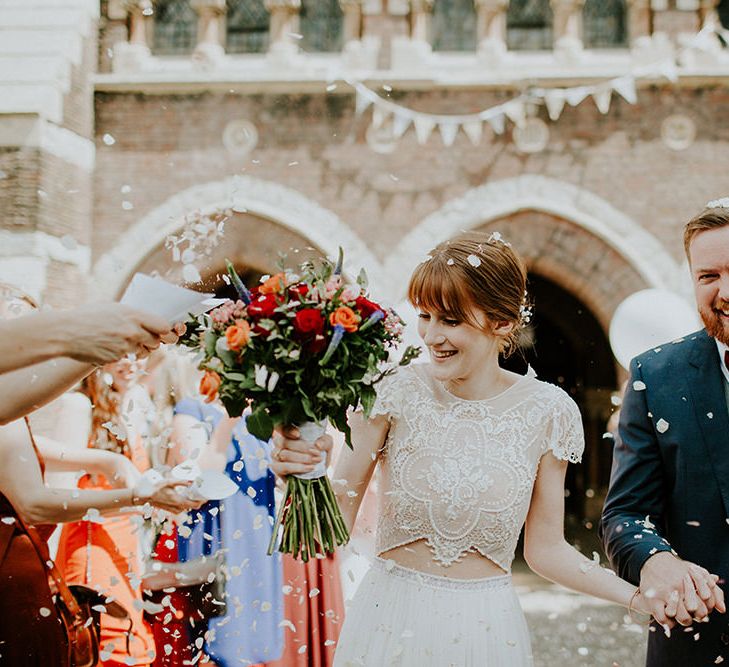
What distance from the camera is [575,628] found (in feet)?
20.6

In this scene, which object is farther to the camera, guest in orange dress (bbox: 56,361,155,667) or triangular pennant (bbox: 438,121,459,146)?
triangular pennant (bbox: 438,121,459,146)

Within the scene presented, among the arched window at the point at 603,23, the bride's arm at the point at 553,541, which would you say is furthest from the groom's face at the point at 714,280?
the arched window at the point at 603,23

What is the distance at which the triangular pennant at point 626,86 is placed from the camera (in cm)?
808

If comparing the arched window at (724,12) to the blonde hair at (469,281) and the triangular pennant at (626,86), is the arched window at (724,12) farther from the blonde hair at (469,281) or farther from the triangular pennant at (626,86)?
the blonde hair at (469,281)

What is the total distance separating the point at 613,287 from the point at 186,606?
630 cm

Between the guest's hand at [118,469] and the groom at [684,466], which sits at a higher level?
the groom at [684,466]

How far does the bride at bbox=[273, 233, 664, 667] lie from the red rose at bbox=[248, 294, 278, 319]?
0.31 m

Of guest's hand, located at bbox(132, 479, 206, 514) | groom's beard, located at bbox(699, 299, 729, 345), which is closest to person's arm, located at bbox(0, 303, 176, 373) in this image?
guest's hand, located at bbox(132, 479, 206, 514)

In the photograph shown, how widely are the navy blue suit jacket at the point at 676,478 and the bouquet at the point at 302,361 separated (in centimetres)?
71

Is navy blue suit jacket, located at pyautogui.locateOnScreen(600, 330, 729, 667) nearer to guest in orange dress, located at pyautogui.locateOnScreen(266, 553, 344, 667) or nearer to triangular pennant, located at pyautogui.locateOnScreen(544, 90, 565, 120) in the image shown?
guest in orange dress, located at pyautogui.locateOnScreen(266, 553, 344, 667)

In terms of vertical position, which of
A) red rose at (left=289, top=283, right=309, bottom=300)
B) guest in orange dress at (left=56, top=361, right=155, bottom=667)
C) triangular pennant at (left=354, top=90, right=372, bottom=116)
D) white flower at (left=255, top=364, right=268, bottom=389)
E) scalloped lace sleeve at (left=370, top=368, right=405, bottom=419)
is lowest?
guest in orange dress at (left=56, top=361, right=155, bottom=667)

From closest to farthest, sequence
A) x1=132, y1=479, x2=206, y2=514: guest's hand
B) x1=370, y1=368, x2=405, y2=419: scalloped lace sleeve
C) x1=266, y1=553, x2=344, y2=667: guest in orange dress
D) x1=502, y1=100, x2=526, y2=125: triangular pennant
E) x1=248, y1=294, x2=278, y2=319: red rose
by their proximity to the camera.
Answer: x1=248, y1=294, x2=278, y2=319: red rose → x1=370, y1=368, x2=405, y2=419: scalloped lace sleeve → x1=132, y1=479, x2=206, y2=514: guest's hand → x1=266, y1=553, x2=344, y2=667: guest in orange dress → x1=502, y1=100, x2=526, y2=125: triangular pennant

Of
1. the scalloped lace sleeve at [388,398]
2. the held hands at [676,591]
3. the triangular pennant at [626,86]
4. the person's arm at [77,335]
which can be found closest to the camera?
the person's arm at [77,335]

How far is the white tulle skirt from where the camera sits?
218cm
